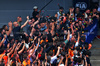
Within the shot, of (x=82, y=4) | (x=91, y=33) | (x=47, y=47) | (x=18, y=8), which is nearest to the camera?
(x=47, y=47)

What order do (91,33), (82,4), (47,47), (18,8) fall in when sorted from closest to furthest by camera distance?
1. (47,47)
2. (91,33)
3. (82,4)
4. (18,8)

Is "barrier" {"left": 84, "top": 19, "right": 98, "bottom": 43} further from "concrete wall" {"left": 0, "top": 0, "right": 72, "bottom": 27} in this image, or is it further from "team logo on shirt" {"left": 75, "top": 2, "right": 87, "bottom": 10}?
"concrete wall" {"left": 0, "top": 0, "right": 72, "bottom": 27}

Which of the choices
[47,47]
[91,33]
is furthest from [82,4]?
[47,47]

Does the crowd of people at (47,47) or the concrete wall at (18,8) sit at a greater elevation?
the concrete wall at (18,8)

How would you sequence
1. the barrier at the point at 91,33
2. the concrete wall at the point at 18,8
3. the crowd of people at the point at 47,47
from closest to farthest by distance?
1. the crowd of people at the point at 47,47
2. the barrier at the point at 91,33
3. the concrete wall at the point at 18,8

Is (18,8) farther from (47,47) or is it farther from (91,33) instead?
(47,47)

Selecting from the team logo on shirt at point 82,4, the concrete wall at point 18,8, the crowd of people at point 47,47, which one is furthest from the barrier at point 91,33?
the concrete wall at point 18,8

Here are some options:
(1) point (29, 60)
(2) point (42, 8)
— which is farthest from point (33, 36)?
(2) point (42, 8)

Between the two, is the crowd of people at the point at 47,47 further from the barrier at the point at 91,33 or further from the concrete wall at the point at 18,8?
the concrete wall at the point at 18,8

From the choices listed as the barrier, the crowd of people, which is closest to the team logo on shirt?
the barrier

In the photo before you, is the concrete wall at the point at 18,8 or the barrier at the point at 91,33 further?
the concrete wall at the point at 18,8

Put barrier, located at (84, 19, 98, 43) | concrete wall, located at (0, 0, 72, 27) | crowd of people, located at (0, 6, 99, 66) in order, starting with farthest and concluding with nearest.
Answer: concrete wall, located at (0, 0, 72, 27), barrier, located at (84, 19, 98, 43), crowd of people, located at (0, 6, 99, 66)

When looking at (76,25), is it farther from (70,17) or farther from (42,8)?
(42,8)

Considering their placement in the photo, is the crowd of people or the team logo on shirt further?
the team logo on shirt
